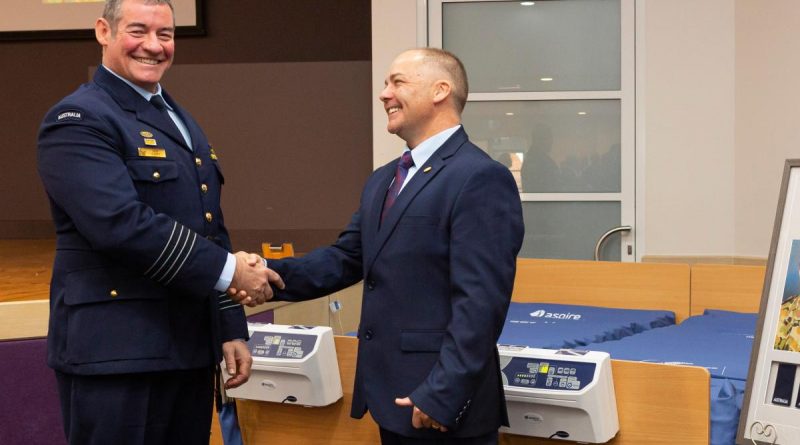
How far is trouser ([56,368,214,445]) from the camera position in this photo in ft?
5.75

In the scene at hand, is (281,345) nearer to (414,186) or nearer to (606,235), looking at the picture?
(414,186)

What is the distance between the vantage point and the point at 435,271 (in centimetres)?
186

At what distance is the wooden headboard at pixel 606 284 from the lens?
13.5ft

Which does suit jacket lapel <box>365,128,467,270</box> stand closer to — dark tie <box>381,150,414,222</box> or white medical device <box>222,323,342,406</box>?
dark tie <box>381,150,414,222</box>

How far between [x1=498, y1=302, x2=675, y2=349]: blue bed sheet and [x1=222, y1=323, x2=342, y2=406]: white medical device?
0.87m

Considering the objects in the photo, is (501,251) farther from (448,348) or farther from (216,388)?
(216,388)

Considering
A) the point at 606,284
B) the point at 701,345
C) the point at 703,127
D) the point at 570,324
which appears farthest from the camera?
the point at 703,127

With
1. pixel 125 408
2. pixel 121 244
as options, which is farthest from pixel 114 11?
pixel 125 408

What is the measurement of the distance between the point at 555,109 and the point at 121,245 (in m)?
3.76

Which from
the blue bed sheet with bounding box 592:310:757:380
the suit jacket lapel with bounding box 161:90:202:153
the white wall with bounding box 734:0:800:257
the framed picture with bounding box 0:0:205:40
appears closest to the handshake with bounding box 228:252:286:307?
the suit jacket lapel with bounding box 161:90:202:153

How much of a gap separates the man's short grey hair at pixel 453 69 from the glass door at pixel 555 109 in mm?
3163

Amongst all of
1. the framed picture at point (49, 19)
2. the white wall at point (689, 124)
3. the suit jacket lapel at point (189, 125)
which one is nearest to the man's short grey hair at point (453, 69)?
A: the suit jacket lapel at point (189, 125)

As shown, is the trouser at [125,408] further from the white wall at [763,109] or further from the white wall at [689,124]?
the white wall at [689,124]

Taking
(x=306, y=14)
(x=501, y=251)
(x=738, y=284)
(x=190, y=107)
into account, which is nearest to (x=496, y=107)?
(x=738, y=284)
